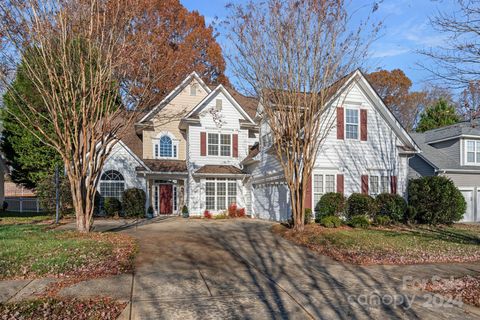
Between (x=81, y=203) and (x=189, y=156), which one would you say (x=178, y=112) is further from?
(x=81, y=203)

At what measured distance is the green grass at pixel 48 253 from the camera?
7.54 metres

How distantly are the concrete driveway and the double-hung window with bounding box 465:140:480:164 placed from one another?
16660mm

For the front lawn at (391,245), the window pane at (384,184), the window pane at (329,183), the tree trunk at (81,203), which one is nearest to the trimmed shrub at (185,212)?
the front lawn at (391,245)

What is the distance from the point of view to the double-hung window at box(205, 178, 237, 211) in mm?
21953

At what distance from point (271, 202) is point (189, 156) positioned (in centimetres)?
571

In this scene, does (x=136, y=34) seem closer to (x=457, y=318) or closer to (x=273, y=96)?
(x=273, y=96)

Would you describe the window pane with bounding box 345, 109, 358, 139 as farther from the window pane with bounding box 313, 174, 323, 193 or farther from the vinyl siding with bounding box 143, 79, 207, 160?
the vinyl siding with bounding box 143, 79, 207, 160

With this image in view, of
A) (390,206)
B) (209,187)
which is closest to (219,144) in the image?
(209,187)

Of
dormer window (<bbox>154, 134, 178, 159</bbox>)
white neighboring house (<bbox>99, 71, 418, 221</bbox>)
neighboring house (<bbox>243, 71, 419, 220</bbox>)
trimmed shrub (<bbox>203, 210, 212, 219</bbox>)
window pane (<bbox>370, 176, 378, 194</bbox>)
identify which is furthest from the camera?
dormer window (<bbox>154, 134, 178, 159</bbox>)

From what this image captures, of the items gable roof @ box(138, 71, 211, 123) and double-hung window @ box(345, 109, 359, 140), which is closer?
double-hung window @ box(345, 109, 359, 140)

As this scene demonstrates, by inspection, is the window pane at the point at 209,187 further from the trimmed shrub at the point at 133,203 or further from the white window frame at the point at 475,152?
the white window frame at the point at 475,152

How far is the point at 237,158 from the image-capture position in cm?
2288

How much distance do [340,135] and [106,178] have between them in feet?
42.6

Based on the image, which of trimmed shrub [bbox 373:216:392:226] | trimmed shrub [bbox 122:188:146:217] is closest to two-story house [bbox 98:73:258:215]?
trimmed shrub [bbox 122:188:146:217]
